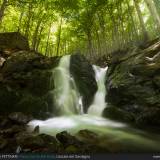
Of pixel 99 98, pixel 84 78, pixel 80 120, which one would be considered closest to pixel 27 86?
pixel 80 120

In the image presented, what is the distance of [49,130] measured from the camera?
10141 mm

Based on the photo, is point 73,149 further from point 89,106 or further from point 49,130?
point 89,106

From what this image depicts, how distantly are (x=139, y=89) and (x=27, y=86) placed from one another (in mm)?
5523

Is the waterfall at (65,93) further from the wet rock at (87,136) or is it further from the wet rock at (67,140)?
the wet rock at (67,140)

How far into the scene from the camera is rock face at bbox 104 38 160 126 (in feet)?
38.5

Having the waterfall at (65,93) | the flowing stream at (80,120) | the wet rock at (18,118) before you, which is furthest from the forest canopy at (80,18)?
the wet rock at (18,118)

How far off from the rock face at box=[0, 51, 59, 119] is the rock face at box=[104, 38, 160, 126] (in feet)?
10.5

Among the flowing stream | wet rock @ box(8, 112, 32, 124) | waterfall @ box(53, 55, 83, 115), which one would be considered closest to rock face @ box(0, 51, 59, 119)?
waterfall @ box(53, 55, 83, 115)

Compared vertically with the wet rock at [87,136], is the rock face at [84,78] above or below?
above

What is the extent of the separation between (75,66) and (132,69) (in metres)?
4.06

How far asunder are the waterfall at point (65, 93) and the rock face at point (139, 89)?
1.70m

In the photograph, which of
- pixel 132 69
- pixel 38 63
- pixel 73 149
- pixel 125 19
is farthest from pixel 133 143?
pixel 125 19

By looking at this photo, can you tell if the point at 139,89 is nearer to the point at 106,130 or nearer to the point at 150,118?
the point at 150,118

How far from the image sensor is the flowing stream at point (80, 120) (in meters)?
9.40
